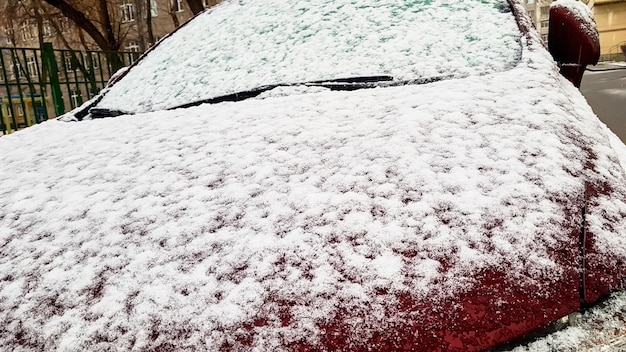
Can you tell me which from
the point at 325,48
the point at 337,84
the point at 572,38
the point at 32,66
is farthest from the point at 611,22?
the point at 337,84

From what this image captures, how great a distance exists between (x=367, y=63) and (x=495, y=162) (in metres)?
0.79

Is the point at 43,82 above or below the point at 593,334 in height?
above

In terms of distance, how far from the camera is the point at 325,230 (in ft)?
2.63

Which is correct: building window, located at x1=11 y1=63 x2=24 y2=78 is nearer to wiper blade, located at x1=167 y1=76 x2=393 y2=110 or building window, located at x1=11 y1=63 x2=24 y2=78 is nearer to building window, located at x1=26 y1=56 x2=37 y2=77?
building window, located at x1=26 y1=56 x2=37 y2=77

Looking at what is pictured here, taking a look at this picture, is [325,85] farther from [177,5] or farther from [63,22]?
[177,5]

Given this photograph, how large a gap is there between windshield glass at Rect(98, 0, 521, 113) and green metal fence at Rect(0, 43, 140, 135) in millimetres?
3762

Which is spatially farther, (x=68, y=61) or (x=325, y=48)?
(x=68, y=61)

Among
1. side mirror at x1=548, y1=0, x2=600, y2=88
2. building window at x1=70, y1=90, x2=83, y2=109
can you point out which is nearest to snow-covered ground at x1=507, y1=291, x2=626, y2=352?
side mirror at x1=548, y1=0, x2=600, y2=88

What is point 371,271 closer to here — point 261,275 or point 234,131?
point 261,275

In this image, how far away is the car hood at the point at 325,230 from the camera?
67 cm

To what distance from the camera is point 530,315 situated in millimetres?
669

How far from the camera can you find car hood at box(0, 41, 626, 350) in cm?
67

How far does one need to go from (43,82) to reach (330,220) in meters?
5.84

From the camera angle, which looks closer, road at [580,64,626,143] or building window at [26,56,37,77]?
building window at [26,56,37,77]
